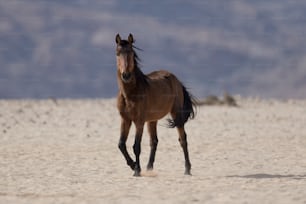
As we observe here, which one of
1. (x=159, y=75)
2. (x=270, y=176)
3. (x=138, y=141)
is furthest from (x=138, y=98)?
(x=270, y=176)

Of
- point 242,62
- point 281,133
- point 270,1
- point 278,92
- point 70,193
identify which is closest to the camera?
point 70,193

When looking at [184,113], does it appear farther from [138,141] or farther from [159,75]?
[138,141]

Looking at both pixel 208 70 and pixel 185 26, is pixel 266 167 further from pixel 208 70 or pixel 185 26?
pixel 185 26

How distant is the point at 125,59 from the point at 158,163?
365 centimetres

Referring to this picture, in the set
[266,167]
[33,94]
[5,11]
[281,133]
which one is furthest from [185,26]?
[266,167]

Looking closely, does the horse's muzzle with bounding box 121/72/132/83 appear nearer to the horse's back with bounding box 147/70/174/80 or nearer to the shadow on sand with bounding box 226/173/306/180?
the horse's back with bounding box 147/70/174/80

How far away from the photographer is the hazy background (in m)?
107

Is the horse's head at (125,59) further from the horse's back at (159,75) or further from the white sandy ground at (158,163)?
the white sandy ground at (158,163)

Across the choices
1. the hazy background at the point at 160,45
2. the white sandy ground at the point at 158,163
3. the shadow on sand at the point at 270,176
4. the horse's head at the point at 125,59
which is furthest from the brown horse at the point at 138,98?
the hazy background at the point at 160,45

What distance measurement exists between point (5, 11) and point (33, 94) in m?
36.1

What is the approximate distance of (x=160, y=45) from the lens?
398 ft

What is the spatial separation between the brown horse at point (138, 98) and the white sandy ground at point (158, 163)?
638 millimetres

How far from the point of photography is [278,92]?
96.5 meters

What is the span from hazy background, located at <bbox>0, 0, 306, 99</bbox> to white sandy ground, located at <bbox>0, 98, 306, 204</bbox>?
68.1 meters
